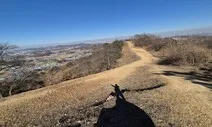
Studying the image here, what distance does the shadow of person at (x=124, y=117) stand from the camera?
7.81 metres

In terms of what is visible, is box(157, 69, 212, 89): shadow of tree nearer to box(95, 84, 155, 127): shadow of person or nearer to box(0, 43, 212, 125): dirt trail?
box(0, 43, 212, 125): dirt trail

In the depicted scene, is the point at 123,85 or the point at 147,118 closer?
the point at 147,118

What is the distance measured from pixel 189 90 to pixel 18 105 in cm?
784

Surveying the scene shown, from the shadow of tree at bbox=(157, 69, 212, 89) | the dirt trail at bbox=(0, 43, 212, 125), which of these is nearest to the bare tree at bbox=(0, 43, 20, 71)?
the dirt trail at bbox=(0, 43, 212, 125)

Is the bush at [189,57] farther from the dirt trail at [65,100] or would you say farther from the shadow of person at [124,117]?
the shadow of person at [124,117]

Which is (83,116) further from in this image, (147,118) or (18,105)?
(18,105)

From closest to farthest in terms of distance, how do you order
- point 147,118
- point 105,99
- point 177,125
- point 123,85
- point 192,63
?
point 177,125, point 147,118, point 105,99, point 123,85, point 192,63

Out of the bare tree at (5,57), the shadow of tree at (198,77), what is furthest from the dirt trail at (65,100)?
the bare tree at (5,57)

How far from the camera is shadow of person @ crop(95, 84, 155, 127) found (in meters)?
7.81

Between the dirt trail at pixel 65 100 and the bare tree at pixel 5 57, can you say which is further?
the bare tree at pixel 5 57

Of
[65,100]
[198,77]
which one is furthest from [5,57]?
[198,77]

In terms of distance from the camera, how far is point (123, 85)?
14117 millimetres

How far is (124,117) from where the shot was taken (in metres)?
8.38

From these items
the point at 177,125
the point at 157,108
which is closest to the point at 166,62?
the point at 157,108
